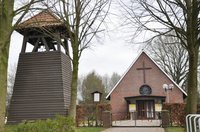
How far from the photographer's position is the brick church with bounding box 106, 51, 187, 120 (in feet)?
121

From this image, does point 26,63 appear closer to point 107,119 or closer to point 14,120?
point 14,120

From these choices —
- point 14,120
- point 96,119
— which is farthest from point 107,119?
point 14,120

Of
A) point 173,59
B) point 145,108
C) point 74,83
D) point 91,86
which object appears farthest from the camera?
point 91,86

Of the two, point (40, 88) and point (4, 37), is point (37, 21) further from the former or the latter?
point (40, 88)

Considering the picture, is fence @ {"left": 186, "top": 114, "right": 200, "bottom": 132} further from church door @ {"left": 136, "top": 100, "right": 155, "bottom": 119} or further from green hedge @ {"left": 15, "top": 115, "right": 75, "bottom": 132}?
church door @ {"left": 136, "top": 100, "right": 155, "bottom": 119}

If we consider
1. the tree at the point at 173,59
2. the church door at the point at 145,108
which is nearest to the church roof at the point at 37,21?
the church door at the point at 145,108

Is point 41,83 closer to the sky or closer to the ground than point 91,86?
closer to the ground

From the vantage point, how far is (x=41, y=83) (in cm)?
2497

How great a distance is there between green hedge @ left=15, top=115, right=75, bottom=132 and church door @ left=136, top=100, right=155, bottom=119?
2468 cm

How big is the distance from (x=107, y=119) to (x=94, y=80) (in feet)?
138

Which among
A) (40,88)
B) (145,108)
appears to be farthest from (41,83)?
(145,108)

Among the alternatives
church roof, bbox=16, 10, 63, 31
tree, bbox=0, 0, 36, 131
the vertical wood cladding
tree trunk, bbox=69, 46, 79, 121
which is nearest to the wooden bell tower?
the vertical wood cladding

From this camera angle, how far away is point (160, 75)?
124ft

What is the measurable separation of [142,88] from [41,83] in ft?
54.7
